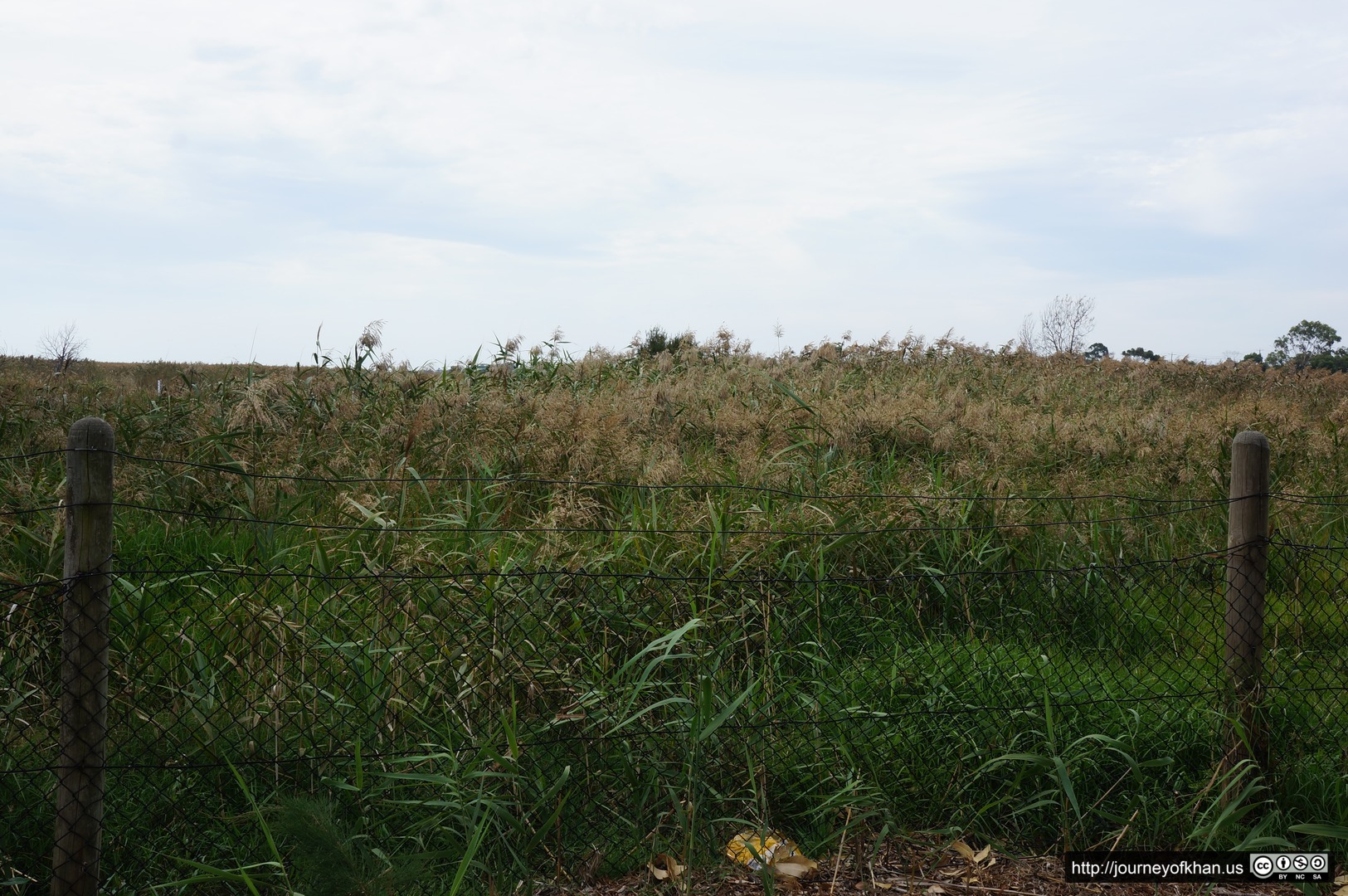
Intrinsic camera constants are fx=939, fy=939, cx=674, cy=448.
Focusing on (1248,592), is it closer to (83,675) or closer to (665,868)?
(665,868)

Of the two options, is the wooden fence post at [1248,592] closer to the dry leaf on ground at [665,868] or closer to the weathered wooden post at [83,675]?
the dry leaf on ground at [665,868]

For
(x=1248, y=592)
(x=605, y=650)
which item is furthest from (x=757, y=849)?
(x=1248, y=592)

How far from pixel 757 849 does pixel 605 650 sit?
1.05 metres

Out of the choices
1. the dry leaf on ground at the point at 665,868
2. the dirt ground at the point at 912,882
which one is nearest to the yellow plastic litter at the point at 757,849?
the dirt ground at the point at 912,882

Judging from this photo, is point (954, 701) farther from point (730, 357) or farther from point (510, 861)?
point (730, 357)

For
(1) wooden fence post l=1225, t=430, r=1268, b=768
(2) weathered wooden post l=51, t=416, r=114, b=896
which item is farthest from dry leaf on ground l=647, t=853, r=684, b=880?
(1) wooden fence post l=1225, t=430, r=1268, b=768

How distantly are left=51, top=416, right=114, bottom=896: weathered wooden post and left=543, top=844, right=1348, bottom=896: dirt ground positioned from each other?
1.64 metres

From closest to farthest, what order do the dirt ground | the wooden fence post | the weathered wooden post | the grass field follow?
1. the weathered wooden post
2. the dirt ground
3. the grass field
4. the wooden fence post

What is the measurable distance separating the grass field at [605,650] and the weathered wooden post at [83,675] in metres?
0.30

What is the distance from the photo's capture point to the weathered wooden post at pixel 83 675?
3.30 metres

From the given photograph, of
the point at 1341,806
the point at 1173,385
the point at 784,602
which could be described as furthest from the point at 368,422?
the point at 1173,385

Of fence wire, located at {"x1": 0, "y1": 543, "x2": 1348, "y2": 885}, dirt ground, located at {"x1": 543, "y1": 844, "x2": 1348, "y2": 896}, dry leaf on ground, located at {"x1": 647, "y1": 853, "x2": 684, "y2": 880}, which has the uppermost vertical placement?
fence wire, located at {"x1": 0, "y1": 543, "x2": 1348, "y2": 885}

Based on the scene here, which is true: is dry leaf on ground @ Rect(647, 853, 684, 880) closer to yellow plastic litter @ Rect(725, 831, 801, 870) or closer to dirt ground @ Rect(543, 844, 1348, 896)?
dirt ground @ Rect(543, 844, 1348, 896)

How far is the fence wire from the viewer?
378 cm
